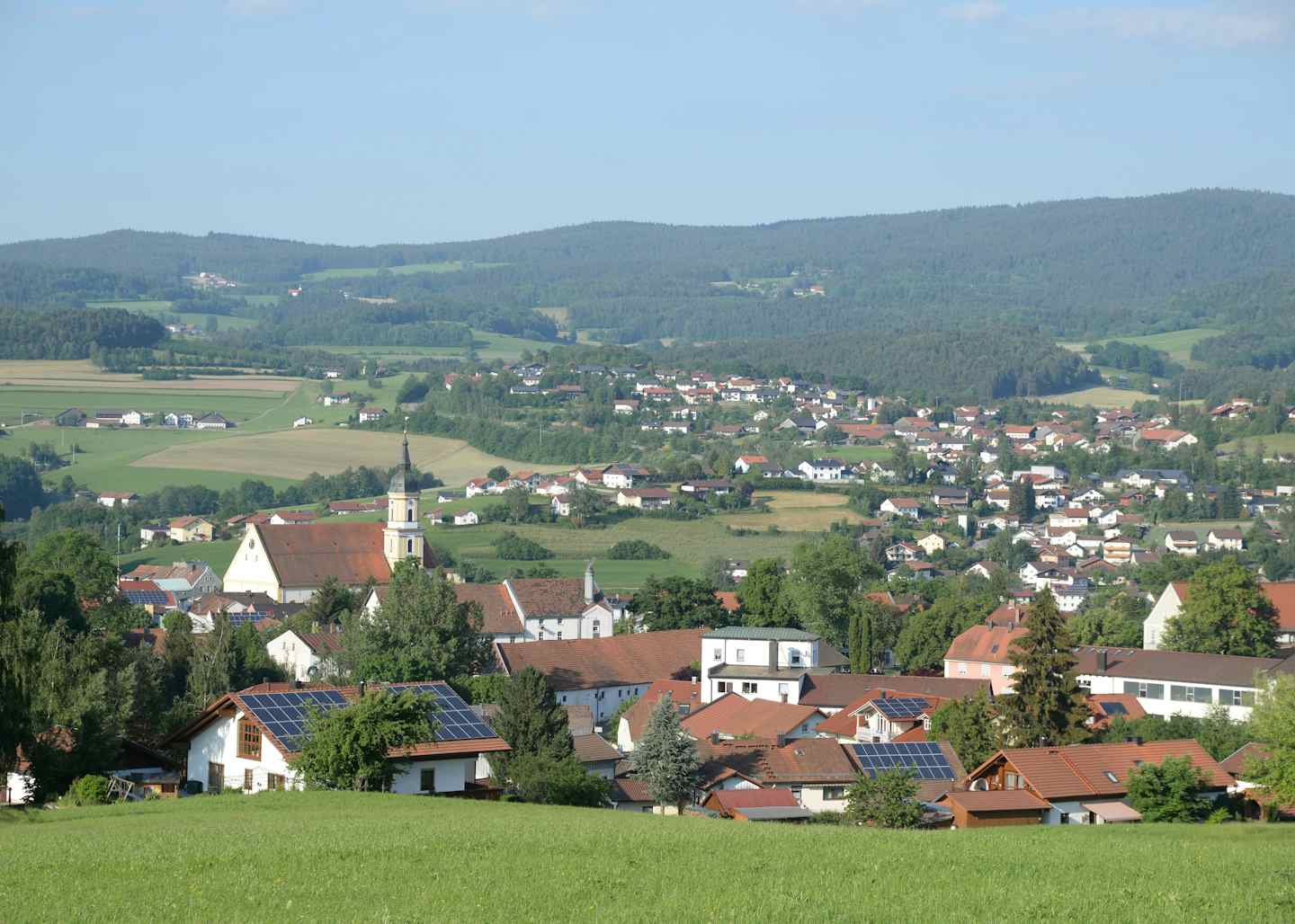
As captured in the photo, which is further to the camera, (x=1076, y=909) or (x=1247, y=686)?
(x=1247, y=686)

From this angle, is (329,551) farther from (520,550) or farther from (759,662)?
(759,662)

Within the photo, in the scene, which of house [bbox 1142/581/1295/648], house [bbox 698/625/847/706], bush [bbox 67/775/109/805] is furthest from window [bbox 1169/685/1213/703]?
bush [bbox 67/775/109/805]

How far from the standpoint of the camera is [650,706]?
54.8 metres

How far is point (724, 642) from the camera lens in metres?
61.0

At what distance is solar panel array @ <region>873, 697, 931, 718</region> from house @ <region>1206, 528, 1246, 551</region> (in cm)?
6516

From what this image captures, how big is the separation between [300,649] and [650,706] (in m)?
13.5

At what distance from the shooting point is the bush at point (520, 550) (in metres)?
101

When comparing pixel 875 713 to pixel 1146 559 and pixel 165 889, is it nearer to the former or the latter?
pixel 165 889

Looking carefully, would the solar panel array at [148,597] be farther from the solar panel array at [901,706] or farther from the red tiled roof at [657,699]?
the solar panel array at [901,706]

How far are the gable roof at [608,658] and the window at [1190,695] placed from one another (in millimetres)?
16323

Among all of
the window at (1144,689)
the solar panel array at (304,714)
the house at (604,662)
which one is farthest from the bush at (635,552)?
the solar panel array at (304,714)

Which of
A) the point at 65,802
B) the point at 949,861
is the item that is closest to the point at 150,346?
the point at 65,802

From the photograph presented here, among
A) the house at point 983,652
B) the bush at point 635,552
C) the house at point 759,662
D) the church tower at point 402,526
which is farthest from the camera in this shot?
the bush at point 635,552

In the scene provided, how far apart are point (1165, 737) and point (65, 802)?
2904 centimetres
